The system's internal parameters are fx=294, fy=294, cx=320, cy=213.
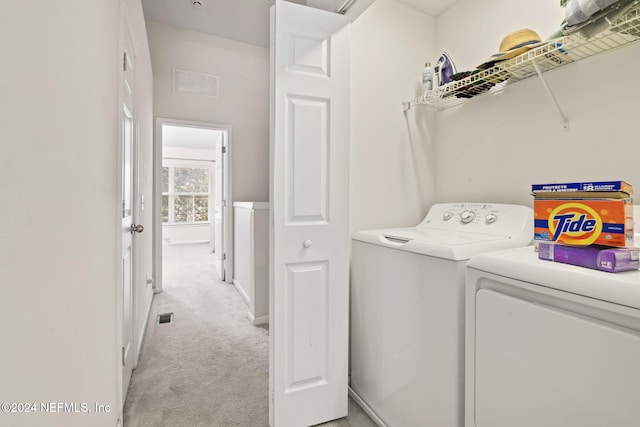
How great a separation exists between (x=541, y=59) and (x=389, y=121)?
76 centimetres

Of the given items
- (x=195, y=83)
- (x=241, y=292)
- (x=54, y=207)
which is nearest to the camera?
(x=54, y=207)

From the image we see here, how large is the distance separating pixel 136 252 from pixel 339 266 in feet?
5.06

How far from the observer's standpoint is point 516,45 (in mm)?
1301

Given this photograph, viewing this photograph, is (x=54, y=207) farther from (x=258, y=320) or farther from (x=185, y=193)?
(x=185, y=193)

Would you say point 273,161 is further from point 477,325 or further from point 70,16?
point 477,325

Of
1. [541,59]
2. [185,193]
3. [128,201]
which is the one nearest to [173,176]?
[185,193]

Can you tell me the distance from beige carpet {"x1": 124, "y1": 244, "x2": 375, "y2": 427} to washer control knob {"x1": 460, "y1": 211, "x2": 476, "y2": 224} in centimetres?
115

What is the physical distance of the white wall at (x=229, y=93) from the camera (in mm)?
3373

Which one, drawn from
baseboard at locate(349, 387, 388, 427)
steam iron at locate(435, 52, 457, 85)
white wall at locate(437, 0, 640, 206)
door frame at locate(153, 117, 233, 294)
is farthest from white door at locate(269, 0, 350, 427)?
door frame at locate(153, 117, 233, 294)

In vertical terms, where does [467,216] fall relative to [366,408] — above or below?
above

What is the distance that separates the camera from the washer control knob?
1.52m

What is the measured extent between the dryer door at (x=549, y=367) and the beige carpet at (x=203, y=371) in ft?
2.87

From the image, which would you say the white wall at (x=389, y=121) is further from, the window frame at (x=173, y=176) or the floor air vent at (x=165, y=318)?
the window frame at (x=173, y=176)

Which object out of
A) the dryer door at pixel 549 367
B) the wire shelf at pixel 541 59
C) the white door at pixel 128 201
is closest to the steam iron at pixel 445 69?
the wire shelf at pixel 541 59
